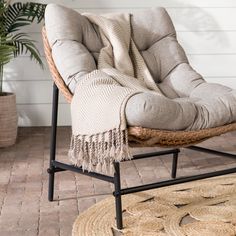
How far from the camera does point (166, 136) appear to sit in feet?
7.16

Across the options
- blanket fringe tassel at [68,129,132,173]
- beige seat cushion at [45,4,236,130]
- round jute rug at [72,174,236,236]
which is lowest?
round jute rug at [72,174,236,236]

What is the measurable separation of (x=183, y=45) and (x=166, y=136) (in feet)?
7.39

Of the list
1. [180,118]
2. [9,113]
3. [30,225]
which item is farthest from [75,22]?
[9,113]

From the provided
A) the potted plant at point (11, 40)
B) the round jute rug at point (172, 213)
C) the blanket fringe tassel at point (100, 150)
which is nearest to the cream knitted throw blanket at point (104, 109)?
the blanket fringe tassel at point (100, 150)

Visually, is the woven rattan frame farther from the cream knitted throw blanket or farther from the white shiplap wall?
the white shiplap wall

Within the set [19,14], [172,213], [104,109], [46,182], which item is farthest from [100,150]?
[19,14]

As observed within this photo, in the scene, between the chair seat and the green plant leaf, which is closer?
the chair seat

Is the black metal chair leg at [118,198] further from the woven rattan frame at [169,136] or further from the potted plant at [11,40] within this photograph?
the potted plant at [11,40]

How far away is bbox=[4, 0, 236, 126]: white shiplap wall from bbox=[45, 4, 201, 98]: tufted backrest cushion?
1.35 meters

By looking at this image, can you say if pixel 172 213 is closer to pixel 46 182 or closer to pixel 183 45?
pixel 46 182

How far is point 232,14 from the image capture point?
4.32 meters

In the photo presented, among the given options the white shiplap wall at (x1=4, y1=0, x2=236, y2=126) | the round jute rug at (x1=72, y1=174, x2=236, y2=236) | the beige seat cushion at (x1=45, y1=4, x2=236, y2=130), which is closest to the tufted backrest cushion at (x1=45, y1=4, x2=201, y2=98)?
the beige seat cushion at (x1=45, y1=4, x2=236, y2=130)

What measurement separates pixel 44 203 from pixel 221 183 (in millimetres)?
871

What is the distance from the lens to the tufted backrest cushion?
8.34ft
